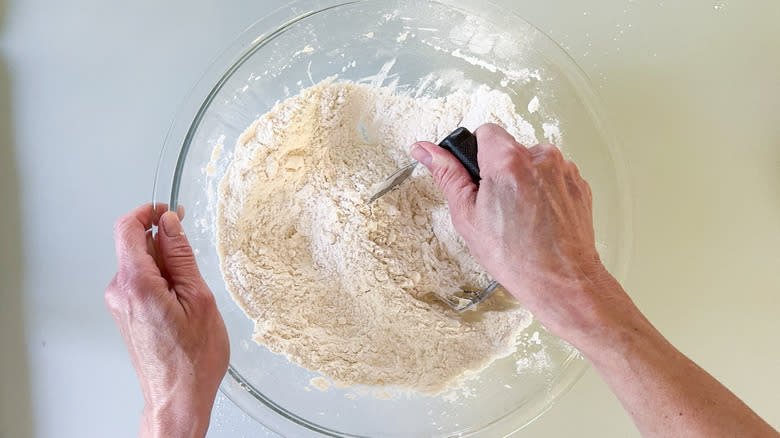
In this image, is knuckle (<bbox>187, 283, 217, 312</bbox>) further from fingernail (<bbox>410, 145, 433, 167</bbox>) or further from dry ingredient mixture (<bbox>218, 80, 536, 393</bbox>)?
fingernail (<bbox>410, 145, 433, 167</bbox>)

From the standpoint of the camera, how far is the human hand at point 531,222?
0.78 m

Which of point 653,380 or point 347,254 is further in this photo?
point 347,254

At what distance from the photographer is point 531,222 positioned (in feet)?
2.58

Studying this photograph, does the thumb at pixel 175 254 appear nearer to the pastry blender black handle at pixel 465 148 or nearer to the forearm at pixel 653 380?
→ the pastry blender black handle at pixel 465 148

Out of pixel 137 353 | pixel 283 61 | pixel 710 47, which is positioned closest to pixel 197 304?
pixel 137 353

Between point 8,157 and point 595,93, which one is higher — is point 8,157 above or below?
below

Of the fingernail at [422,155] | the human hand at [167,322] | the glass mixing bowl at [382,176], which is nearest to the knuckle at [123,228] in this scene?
the human hand at [167,322]

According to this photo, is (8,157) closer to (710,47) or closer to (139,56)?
(139,56)

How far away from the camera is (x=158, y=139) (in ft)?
3.53

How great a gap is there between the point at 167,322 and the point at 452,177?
556 mm

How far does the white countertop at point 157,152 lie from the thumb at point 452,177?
1.57ft

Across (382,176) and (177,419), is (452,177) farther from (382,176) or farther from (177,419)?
(177,419)

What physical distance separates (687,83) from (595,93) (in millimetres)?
301

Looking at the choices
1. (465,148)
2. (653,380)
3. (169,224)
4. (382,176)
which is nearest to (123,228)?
(169,224)
